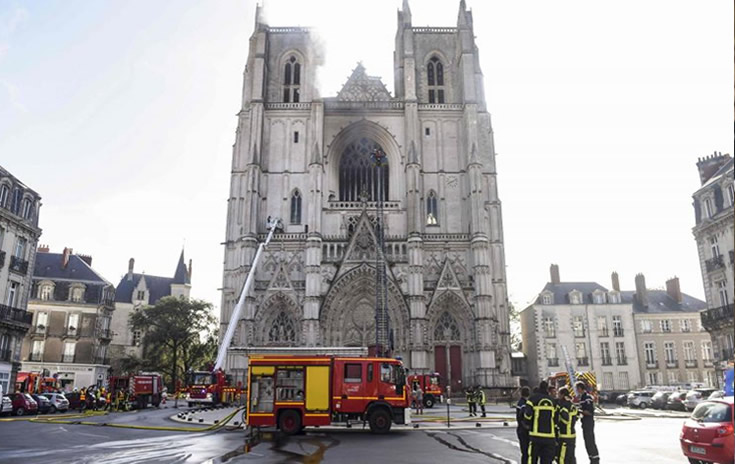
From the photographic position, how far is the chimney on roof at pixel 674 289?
47.5 metres

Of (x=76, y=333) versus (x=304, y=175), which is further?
(x=76, y=333)

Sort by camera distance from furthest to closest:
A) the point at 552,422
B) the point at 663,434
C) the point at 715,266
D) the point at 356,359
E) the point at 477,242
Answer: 1. the point at 477,242
2. the point at 715,266
3. the point at 356,359
4. the point at 663,434
5. the point at 552,422

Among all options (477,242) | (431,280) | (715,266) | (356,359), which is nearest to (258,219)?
(431,280)

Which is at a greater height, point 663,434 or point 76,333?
point 76,333

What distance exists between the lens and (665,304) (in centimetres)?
4756

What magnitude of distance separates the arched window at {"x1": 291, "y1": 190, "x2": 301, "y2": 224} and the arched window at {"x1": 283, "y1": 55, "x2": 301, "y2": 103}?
7.77 meters

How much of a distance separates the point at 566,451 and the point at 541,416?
0.90 metres

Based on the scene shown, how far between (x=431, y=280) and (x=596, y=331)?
18430 mm

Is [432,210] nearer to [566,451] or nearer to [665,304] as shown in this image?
[665,304]

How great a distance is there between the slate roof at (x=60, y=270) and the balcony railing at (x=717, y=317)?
4512cm

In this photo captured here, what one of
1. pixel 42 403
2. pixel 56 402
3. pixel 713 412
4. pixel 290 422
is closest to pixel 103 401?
pixel 56 402

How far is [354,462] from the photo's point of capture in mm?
10156

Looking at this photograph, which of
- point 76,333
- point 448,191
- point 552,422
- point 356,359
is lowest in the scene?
point 552,422

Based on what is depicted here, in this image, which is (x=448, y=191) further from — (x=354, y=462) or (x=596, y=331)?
(x=354, y=462)
